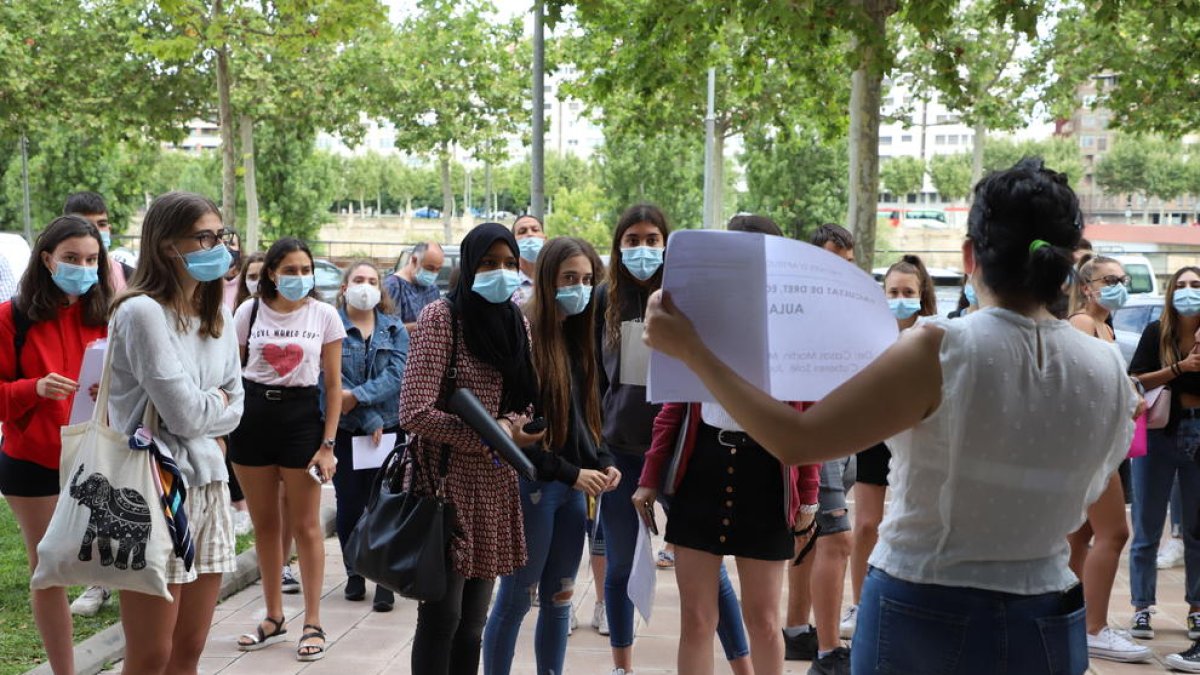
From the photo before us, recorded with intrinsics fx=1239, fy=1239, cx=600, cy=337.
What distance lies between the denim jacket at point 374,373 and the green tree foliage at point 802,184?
102ft

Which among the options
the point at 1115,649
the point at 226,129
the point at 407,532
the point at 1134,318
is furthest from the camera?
the point at 226,129

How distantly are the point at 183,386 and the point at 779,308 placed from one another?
193cm

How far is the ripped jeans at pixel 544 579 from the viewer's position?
4559mm

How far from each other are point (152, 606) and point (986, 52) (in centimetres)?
2716

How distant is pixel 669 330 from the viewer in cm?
259

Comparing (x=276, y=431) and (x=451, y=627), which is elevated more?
(x=276, y=431)

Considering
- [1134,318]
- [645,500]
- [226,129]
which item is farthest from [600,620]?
[226,129]

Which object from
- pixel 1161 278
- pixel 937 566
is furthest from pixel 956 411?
pixel 1161 278

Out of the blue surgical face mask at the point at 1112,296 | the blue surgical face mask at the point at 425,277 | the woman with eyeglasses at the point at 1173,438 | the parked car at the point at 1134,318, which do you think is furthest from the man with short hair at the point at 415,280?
the parked car at the point at 1134,318

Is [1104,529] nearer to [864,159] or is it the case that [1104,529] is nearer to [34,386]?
[34,386]

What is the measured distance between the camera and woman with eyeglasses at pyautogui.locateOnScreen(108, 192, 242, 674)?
3652 mm

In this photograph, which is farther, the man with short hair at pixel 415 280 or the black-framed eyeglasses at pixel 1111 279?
the man with short hair at pixel 415 280

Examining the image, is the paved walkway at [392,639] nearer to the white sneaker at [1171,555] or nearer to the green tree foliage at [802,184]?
the white sneaker at [1171,555]

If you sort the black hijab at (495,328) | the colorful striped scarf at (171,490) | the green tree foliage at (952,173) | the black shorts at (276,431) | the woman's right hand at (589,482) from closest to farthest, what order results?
the colorful striped scarf at (171,490) → the black hijab at (495,328) → the woman's right hand at (589,482) → the black shorts at (276,431) → the green tree foliage at (952,173)
